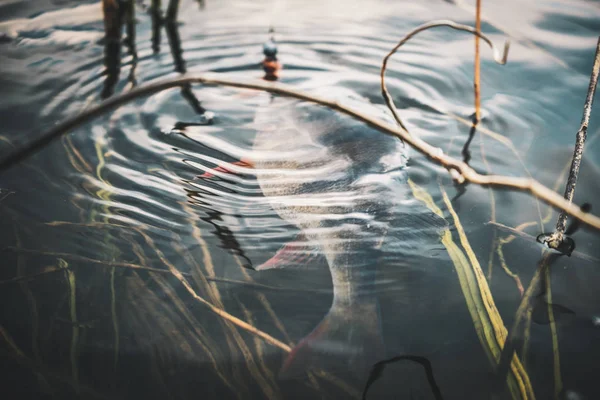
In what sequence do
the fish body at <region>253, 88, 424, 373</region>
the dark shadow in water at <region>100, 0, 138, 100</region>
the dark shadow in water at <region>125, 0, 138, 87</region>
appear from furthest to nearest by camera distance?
the dark shadow in water at <region>125, 0, 138, 87</region> < the dark shadow in water at <region>100, 0, 138, 100</region> < the fish body at <region>253, 88, 424, 373</region>

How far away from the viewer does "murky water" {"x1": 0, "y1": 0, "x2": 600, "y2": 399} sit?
5.98 ft

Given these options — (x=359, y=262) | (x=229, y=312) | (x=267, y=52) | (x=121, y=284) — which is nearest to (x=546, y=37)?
(x=267, y=52)

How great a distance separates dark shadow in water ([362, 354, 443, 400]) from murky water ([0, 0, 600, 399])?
0.01 meters

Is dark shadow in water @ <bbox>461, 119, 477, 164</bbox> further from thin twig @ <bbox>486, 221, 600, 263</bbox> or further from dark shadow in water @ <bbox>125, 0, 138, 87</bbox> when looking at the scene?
dark shadow in water @ <bbox>125, 0, 138, 87</bbox>

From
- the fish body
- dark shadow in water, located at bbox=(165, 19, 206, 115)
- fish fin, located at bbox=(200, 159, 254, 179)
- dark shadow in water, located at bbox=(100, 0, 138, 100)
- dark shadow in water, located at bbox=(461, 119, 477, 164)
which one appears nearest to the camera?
the fish body

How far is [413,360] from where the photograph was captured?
6.08 feet

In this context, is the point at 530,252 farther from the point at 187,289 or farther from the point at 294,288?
the point at 187,289

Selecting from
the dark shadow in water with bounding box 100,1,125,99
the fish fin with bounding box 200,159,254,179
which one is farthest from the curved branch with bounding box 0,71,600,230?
the dark shadow in water with bounding box 100,1,125,99

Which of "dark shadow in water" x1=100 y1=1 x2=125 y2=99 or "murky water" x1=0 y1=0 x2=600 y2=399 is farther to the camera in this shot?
"dark shadow in water" x1=100 y1=1 x2=125 y2=99

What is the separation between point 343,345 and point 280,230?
80 centimetres

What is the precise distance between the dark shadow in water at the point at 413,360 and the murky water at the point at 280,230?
0.01 meters

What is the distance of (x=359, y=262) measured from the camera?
7.39 ft

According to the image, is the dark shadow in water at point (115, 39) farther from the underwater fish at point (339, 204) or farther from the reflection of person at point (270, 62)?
the underwater fish at point (339, 204)

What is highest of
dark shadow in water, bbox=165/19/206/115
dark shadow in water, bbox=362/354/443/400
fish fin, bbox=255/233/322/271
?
dark shadow in water, bbox=165/19/206/115
